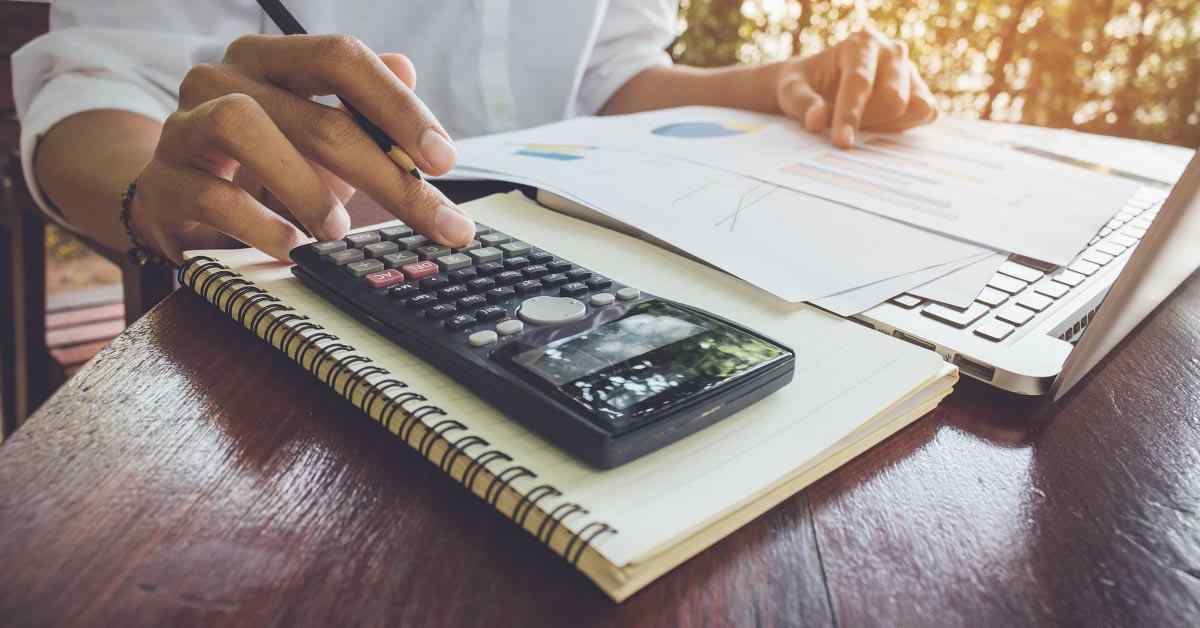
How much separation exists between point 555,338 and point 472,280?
0.07 metres

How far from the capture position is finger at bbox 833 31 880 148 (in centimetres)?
70

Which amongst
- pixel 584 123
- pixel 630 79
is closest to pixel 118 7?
pixel 584 123

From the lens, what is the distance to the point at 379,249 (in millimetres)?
388

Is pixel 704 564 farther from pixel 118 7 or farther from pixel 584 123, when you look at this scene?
pixel 118 7

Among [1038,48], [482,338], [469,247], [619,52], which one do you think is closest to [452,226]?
[469,247]

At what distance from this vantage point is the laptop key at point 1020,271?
43 cm

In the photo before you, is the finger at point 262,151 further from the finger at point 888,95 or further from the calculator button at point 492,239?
the finger at point 888,95

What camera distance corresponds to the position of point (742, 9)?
1.93 m

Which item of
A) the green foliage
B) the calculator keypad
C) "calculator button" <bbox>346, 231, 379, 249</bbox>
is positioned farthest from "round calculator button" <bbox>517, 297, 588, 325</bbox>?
the green foliage

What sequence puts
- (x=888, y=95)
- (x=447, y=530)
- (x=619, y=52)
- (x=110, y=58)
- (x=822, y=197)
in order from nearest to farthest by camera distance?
(x=447, y=530) → (x=822, y=197) → (x=110, y=58) → (x=888, y=95) → (x=619, y=52)

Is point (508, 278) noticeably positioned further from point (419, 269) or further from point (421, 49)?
point (421, 49)

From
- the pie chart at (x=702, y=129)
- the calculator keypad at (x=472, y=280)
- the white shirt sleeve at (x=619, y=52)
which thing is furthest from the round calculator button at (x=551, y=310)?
the white shirt sleeve at (x=619, y=52)

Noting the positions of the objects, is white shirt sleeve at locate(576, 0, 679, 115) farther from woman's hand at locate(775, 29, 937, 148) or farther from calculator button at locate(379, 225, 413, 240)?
calculator button at locate(379, 225, 413, 240)

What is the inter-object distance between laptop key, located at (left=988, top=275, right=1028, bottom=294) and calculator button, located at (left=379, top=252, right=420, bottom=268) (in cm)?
31
